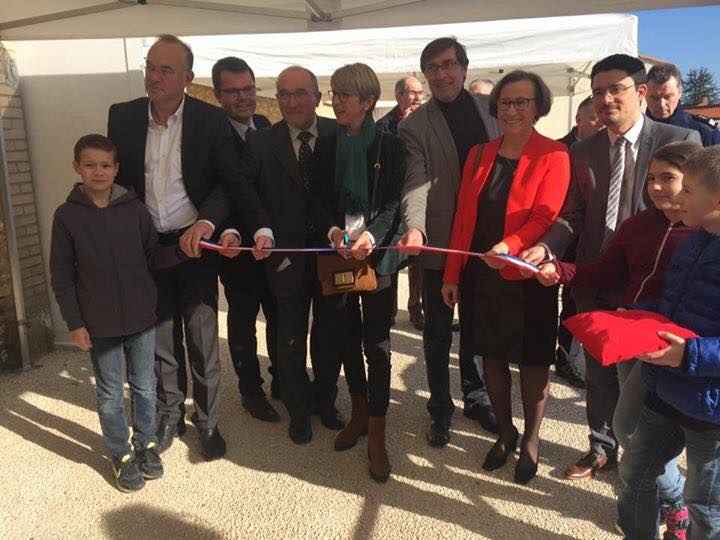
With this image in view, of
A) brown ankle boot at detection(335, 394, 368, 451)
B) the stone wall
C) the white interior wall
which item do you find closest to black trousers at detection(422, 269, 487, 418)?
brown ankle boot at detection(335, 394, 368, 451)

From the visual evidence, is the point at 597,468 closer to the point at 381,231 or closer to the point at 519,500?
the point at 519,500

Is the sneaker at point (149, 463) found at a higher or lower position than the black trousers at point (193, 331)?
lower

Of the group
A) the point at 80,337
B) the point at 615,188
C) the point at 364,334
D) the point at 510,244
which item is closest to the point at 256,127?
the point at 364,334

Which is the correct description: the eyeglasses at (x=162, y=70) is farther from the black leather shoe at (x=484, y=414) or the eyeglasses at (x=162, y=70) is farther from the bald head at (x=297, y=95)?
the black leather shoe at (x=484, y=414)

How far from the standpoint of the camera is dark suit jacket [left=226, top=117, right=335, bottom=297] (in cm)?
311

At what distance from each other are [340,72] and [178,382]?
2.33 meters

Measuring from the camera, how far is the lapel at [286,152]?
10.2ft

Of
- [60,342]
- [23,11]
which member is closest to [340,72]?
[23,11]

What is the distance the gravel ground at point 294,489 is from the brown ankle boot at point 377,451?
63 mm

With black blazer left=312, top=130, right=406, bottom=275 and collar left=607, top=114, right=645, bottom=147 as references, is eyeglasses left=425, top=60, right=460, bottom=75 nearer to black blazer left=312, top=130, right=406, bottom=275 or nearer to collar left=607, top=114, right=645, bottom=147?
black blazer left=312, top=130, right=406, bottom=275

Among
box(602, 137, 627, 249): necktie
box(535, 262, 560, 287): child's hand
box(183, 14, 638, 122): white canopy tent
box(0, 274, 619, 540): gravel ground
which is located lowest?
box(0, 274, 619, 540): gravel ground

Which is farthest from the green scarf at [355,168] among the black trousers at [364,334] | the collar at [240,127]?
the collar at [240,127]

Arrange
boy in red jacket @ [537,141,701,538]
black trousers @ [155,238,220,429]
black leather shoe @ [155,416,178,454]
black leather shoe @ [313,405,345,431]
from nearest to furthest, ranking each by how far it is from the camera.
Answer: boy in red jacket @ [537,141,701,538] < black trousers @ [155,238,220,429] < black leather shoe @ [155,416,178,454] < black leather shoe @ [313,405,345,431]

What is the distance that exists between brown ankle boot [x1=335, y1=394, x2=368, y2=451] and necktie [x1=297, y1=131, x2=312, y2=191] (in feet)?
4.57
